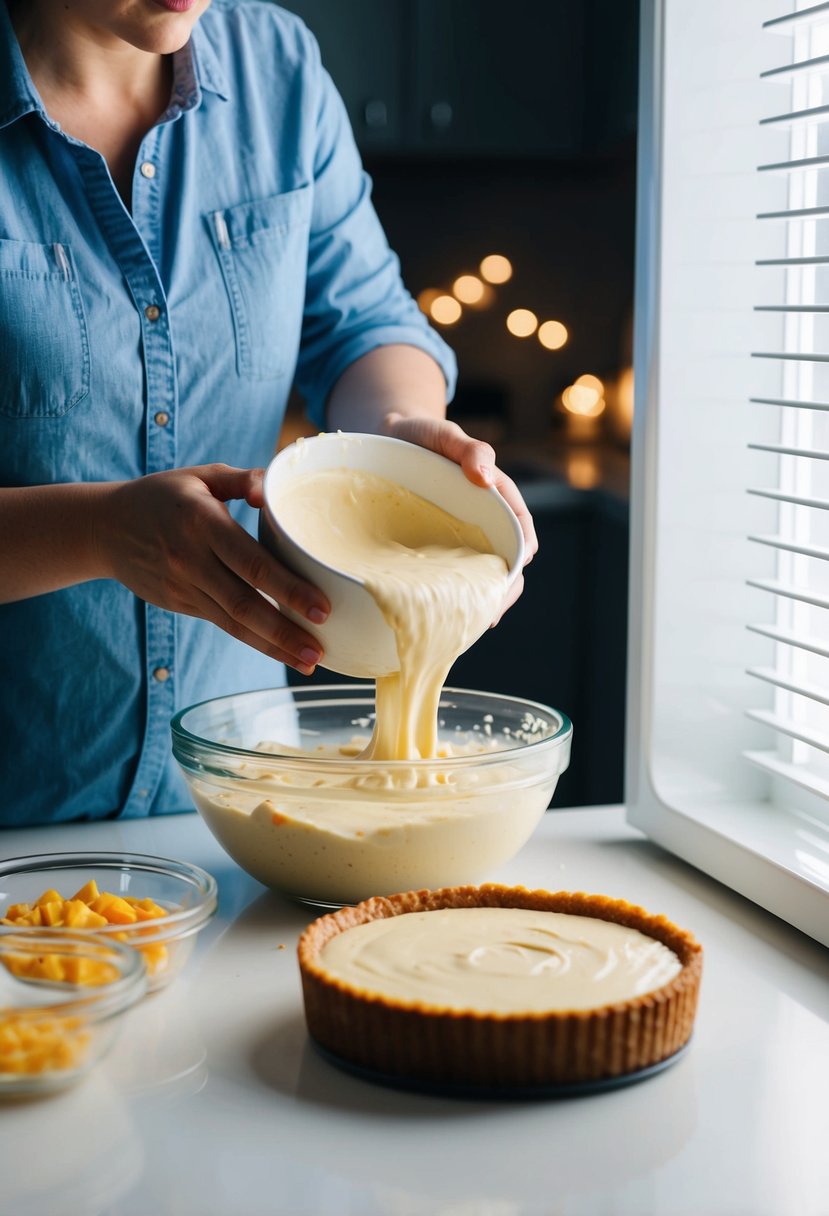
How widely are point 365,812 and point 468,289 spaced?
8.63 feet

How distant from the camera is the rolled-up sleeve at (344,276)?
1.52 meters

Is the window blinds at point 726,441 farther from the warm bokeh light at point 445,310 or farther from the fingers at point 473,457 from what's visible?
the warm bokeh light at point 445,310

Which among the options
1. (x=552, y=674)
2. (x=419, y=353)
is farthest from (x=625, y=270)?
(x=419, y=353)

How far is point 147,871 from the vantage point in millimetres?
1000

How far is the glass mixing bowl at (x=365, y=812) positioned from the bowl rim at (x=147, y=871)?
0.19 ft

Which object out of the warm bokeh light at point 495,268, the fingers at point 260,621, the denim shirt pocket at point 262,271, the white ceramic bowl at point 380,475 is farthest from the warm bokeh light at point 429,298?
the fingers at point 260,621

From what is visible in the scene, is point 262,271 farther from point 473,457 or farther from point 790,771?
point 790,771

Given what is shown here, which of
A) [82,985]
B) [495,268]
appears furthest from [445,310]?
[82,985]

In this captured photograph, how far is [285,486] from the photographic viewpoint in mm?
1007

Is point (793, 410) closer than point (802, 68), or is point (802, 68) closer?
point (802, 68)

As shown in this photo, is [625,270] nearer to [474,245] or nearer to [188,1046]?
[474,245]

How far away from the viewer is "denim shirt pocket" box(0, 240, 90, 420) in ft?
4.13

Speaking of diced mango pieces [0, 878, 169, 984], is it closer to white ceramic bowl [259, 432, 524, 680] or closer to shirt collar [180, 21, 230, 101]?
white ceramic bowl [259, 432, 524, 680]

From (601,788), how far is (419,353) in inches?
66.0
